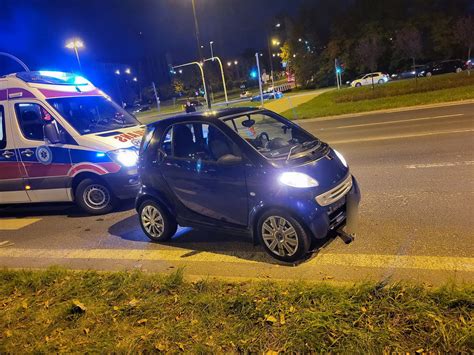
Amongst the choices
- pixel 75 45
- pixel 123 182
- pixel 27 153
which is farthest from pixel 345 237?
pixel 75 45

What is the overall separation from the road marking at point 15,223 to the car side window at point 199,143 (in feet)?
13.1

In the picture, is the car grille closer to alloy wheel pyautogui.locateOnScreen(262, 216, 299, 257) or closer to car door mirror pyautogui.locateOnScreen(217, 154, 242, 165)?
alloy wheel pyautogui.locateOnScreen(262, 216, 299, 257)

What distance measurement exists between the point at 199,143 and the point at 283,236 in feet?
5.50

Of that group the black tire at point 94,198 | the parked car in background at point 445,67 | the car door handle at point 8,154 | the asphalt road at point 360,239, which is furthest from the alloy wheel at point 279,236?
the parked car in background at point 445,67

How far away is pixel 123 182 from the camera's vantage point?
7273 mm

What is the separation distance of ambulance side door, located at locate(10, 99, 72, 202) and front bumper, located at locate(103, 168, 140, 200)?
873 mm

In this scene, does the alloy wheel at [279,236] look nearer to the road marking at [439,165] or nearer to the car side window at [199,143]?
the car side window at [199,143]

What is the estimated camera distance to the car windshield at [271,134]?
4.86 m

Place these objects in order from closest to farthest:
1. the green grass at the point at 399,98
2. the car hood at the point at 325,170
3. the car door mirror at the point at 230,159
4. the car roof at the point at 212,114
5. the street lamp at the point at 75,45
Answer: the car hood at the point at 325,170, the car door mirror at the point at 230,159, the car roof at the point at 212,114, the green grass at the point at 399,98, the street lamp at the point at 75,45

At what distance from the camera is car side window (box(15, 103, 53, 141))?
7465 millimetres

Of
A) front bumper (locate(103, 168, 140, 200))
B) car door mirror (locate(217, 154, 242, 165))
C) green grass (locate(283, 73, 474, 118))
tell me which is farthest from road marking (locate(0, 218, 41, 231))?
green grass (locate(283, 73, 474, 118))

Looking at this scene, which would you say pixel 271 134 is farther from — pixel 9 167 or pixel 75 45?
pixel 75 45

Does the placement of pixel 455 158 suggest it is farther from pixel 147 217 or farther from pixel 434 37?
pixel 434 37

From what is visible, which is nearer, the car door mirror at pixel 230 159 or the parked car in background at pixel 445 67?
the car door mirror at pixel 230 159
